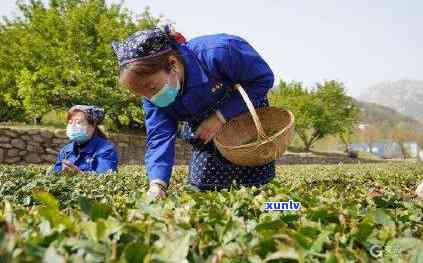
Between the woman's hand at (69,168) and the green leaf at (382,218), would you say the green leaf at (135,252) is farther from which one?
the woman's hand at (69,168)

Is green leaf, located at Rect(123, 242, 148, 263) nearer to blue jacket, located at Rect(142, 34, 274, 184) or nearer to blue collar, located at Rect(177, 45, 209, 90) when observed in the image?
blue jacket, located at Rect(142, 34, 274, 184)

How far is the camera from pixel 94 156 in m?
6.03

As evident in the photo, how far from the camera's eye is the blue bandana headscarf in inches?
109

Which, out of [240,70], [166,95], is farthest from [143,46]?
[240,70]

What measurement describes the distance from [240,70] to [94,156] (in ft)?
11.2

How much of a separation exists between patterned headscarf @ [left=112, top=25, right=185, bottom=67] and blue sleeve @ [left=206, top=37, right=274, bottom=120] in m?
0.31

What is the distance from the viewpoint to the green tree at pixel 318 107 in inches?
1320

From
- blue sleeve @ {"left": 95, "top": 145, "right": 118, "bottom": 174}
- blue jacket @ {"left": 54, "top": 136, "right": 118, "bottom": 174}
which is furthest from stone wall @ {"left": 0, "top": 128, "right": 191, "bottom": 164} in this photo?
blue sleeve @ {"left": 95, "top": 145, "right": 118, "bottom": 174}

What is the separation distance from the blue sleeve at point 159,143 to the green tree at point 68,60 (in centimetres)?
1326

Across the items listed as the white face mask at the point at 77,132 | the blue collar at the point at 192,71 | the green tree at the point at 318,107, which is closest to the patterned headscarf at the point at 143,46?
the blue collar at the point at 192,71

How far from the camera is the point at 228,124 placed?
3.22 m

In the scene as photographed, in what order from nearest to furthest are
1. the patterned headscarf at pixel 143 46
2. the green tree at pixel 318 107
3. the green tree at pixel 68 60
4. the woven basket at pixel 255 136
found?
the patterned headscarf at pixel 143 46 < the woven basket at pixel 255 136 < the green tree at pixel 68 60 < the green tree at pixel 318 107

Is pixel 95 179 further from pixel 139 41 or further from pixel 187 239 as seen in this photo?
pixel 187 239

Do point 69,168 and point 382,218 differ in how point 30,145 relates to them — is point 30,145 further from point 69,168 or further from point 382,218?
point 382,218
